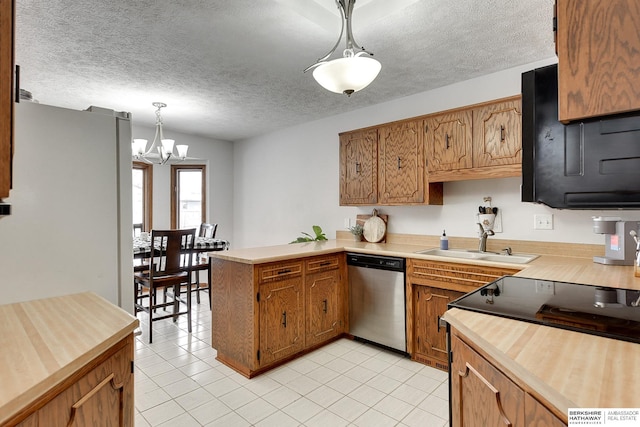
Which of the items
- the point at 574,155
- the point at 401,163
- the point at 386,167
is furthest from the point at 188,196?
the point at 574,155

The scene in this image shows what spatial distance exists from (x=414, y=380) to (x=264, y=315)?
1.19 m

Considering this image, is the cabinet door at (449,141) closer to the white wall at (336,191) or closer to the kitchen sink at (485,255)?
the white wall at (336,191)

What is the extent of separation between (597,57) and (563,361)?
678 mm

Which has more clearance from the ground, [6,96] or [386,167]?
[386,167]

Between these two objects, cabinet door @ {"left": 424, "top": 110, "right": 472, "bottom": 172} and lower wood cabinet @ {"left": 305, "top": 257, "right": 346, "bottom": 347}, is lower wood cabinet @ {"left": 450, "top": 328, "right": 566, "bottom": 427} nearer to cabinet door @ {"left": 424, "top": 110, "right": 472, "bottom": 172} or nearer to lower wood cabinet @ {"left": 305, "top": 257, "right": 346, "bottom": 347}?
lower wood cabinet @ {"left": 305, "top": 257, "right": 346, "bottom": 347}

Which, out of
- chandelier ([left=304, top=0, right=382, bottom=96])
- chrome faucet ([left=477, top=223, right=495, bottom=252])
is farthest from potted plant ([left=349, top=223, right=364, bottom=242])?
chandelier ([left=304, top=0, right=382, bottom=96])

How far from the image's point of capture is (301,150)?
4508 millimetres

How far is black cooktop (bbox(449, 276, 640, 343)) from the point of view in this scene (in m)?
0.97

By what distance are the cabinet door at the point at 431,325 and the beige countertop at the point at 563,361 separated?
1.54 metres

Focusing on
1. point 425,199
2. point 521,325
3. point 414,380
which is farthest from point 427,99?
point 521,325

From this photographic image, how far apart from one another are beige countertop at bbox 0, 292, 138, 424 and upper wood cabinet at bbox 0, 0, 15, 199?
416 millimetres

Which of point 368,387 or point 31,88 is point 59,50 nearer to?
point 31,88

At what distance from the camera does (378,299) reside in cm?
286

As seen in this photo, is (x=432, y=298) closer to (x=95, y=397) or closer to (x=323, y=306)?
(x=323, y=306)
